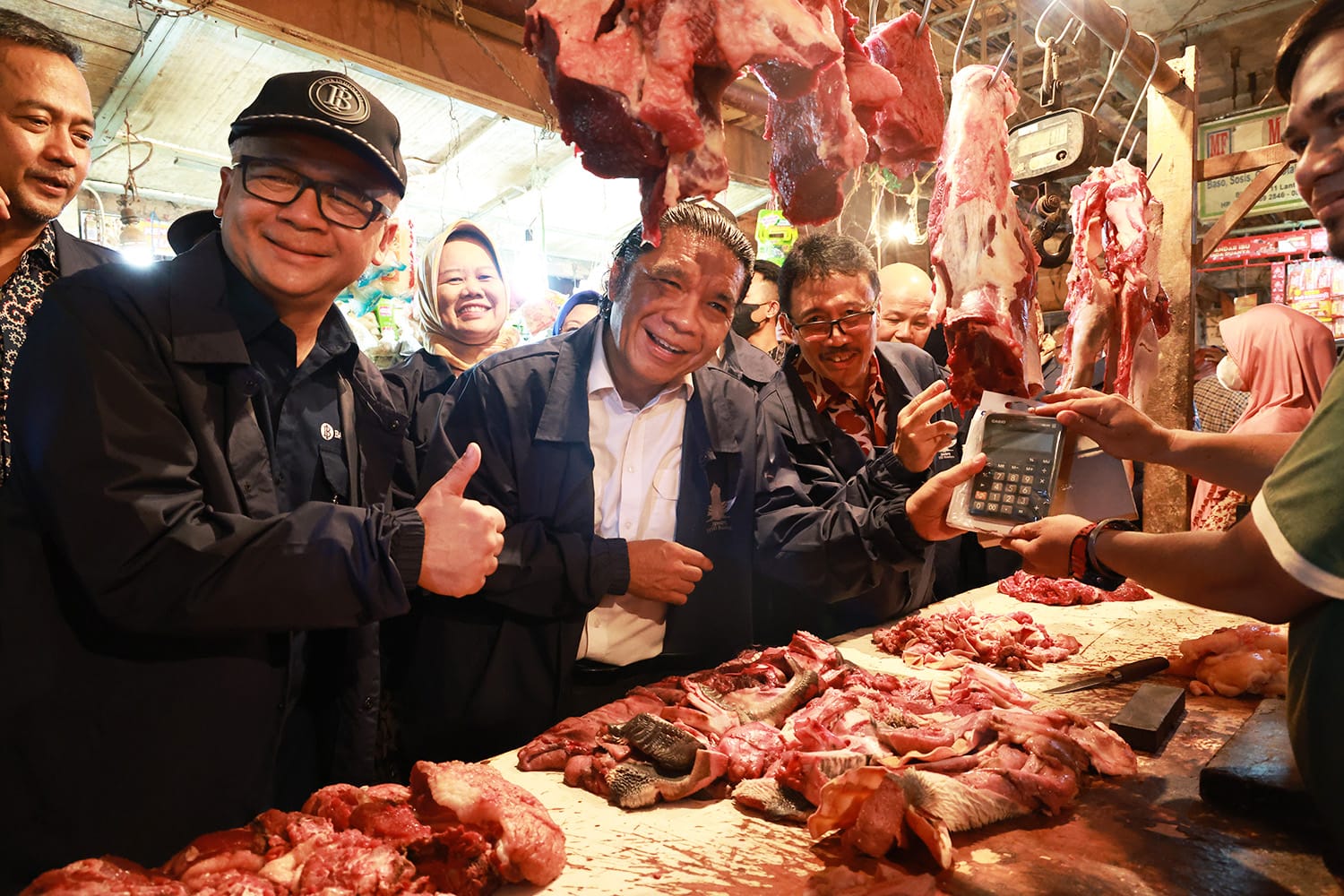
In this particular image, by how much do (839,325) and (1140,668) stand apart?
1.73 metres

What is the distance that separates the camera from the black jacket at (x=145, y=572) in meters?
1.64

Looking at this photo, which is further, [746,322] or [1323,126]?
[746,322]

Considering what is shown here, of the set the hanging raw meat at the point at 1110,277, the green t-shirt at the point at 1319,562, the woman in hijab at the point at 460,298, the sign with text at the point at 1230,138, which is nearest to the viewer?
the green t-shirt at the point at 1319,562

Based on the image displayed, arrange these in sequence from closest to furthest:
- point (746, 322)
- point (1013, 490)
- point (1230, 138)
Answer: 1. point (1013, 490)
2. point (746, 322)
3. point (1230, 138)

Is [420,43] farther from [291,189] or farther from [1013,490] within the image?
[1013,490]

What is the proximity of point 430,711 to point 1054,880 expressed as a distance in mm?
1890

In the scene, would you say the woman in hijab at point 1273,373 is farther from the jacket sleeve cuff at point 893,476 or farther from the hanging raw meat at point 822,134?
the hanging raw meat at point 822,134

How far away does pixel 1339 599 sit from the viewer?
1.46 metres

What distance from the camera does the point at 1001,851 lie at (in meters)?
1.65

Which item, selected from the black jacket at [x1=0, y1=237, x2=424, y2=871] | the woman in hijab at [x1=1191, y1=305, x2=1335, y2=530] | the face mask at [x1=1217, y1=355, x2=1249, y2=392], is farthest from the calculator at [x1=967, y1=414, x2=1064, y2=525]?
the face mask at [x1=1217, y1=355, x2=1249, y2=392]

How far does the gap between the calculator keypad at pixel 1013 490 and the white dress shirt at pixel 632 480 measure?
1053 mm

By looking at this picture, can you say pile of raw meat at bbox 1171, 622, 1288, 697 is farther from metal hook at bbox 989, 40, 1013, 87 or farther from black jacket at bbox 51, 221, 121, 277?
black jacket at bbox 51, 221, 121, 277

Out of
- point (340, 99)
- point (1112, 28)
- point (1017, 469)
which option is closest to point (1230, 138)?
point (1112, 28)

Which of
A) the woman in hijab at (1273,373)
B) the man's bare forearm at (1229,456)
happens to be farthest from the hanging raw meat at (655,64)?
the woman in hijab at (1273,373)
